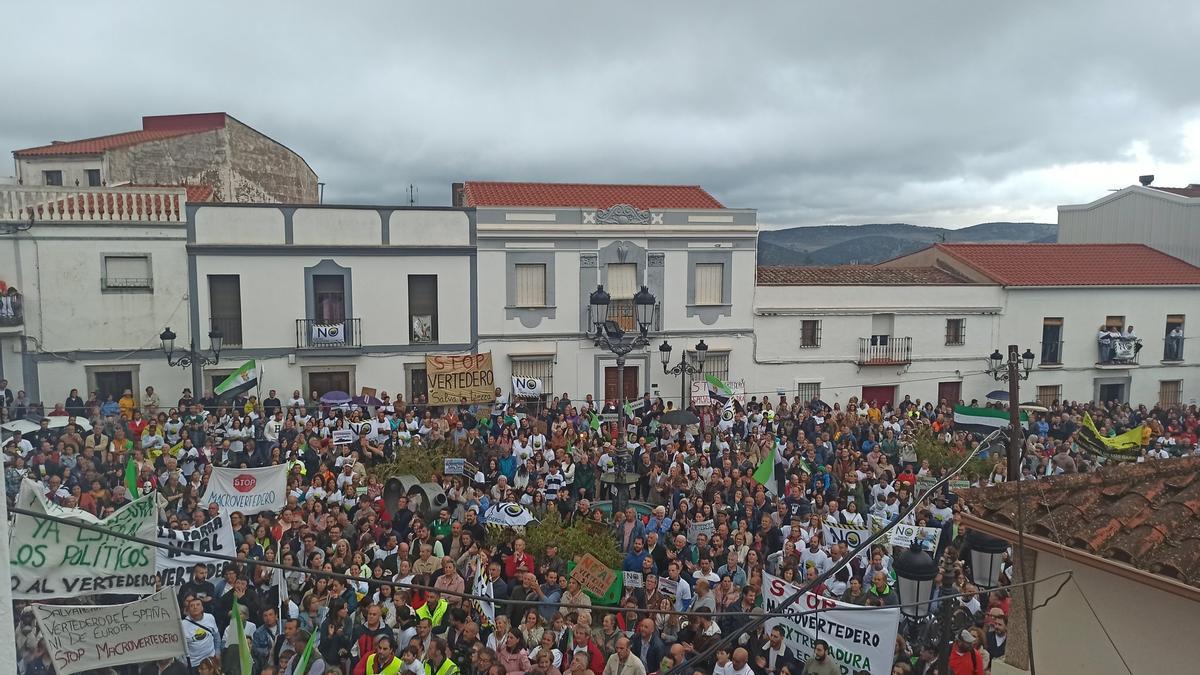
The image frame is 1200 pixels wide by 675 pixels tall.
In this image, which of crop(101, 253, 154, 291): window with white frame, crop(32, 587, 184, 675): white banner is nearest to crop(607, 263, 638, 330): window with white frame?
crop(101, 253, 154, 291): window with white frame

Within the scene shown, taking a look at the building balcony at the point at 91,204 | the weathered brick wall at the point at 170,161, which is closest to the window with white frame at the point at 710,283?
the building balcony at the point at 91,204

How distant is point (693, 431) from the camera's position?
59.7ft

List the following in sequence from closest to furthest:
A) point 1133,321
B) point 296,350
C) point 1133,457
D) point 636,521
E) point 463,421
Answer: point 636,521, point 1133,457, point 463,421, point 296,350, point 1133,321

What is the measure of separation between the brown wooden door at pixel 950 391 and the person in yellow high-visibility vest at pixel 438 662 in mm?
21450

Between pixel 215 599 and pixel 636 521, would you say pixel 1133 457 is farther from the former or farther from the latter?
pixel 215 599

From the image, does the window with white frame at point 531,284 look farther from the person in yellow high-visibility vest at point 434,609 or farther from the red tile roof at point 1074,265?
the person in yellow high-visibility vest at point 434,609

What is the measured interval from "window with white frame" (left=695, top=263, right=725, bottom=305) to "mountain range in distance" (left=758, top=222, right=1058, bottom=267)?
54.2 metres

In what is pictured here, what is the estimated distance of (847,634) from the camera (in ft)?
24.6

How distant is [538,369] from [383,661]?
15.7 meters

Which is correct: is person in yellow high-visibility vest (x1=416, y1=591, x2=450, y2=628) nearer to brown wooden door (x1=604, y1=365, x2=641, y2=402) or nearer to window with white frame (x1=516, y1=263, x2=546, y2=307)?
window with white frame (x1=516, y1=263, x2=546, y2=307)

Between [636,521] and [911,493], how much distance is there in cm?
488

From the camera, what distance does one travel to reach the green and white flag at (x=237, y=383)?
1855cm

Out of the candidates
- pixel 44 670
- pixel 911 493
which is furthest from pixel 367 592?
pixel 911 493

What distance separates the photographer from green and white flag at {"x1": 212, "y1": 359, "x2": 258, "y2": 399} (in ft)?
60.8
